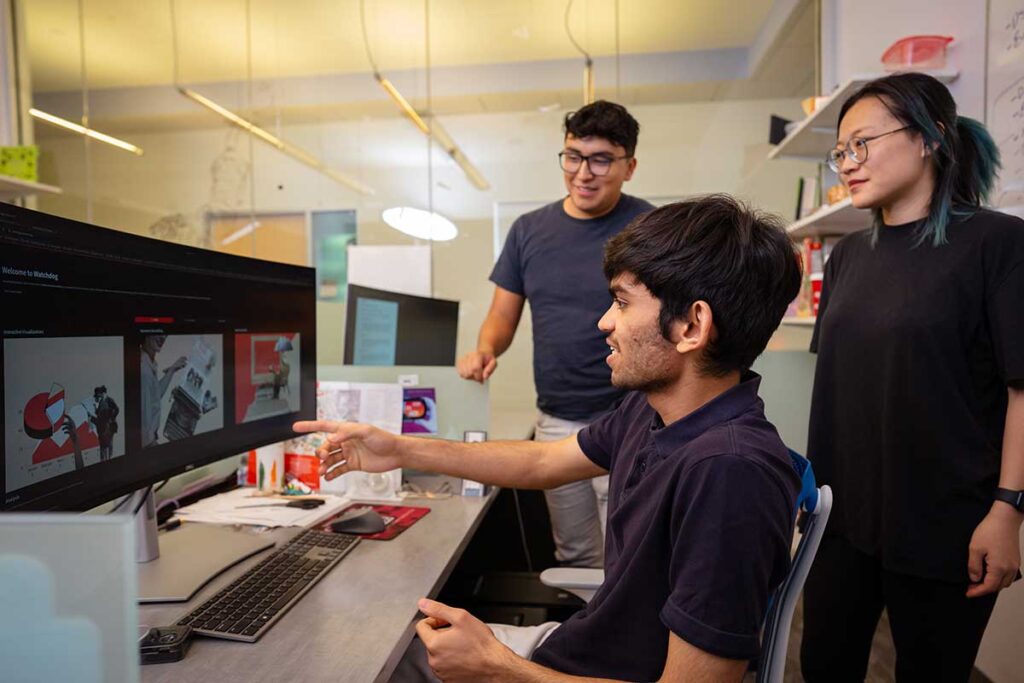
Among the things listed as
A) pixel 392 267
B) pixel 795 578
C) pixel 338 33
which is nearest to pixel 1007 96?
pixel 795 578

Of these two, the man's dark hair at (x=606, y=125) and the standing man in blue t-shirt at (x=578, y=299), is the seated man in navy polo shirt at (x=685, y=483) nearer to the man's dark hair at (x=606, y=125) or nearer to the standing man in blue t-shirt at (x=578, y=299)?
the standing man in blue t-shirt at (x=578, y=299)

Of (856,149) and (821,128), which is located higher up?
(821,128)

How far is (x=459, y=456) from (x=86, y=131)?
422cm

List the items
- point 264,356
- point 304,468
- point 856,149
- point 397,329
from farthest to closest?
point 397,329 → point 304,468 → point 856,149 → point 264,356

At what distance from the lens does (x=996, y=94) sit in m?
1.93

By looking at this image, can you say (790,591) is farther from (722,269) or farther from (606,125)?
Answer: (606,125)

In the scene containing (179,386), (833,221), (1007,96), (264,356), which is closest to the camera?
(179,386)

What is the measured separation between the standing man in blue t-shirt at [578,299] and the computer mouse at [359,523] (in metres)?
0.62

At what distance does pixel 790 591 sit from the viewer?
2.80ft

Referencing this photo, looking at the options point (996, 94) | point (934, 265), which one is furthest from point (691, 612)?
point (996, 94)

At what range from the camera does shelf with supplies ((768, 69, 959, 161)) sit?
2.12 metres

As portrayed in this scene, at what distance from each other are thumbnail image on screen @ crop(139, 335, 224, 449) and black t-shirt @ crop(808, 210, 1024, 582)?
51.7 inches

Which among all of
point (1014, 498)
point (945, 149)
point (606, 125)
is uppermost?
point (606, 125)

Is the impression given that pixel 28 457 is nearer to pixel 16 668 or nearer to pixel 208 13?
pixel 16 668
